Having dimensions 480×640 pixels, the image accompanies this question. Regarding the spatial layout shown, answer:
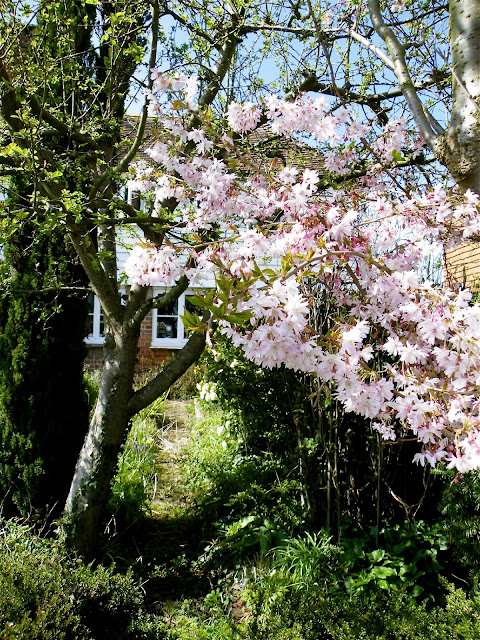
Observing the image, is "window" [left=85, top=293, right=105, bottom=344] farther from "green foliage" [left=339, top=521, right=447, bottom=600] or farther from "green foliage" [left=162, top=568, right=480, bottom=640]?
"green foliage" [left=162, top=568, right=480, bottom=640]

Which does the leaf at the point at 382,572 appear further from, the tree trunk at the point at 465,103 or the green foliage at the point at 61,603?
the tree trunk at the point at 465,103

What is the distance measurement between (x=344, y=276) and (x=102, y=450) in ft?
6.94

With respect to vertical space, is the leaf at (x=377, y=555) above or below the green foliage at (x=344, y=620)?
below

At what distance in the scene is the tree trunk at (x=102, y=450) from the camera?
3.45 metres

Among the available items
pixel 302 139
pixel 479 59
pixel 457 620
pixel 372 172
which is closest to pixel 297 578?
pixel 457 620

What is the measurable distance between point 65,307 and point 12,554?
205 centimetres

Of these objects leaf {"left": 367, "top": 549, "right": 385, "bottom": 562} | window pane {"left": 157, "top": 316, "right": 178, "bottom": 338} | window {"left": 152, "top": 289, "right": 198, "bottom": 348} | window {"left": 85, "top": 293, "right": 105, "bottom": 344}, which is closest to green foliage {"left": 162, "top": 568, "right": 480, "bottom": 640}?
leaf {"left": 367, "top": 549, "right": 385, "bottom": 562}

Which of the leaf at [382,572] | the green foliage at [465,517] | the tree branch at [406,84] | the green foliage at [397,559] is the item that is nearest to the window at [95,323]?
the green foliage at [397,559]

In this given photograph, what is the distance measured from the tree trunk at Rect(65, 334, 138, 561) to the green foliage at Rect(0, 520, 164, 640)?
1.93 ft

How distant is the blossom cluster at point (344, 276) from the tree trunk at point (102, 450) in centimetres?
113

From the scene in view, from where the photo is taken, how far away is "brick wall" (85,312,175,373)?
9820mm

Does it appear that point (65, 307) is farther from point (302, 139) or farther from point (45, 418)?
point (302, 139)

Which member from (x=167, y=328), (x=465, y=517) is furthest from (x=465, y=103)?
(x=167, y=328)

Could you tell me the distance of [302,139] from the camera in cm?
422
